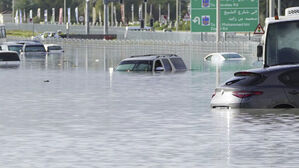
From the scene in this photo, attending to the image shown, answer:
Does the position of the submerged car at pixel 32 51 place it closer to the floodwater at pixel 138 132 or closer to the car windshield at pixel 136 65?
the car windshield at pixel 136 65

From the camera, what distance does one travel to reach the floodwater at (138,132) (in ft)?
46.1

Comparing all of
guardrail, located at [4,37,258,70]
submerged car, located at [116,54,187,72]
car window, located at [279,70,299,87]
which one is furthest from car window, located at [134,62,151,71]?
car window, located at [279,70,299,87]

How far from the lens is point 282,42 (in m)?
27.2

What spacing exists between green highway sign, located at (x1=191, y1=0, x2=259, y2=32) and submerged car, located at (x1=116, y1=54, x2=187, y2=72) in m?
18.0

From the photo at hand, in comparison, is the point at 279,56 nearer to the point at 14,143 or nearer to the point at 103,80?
the point at 14,143

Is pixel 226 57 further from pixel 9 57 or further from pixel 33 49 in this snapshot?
pixel 33 49

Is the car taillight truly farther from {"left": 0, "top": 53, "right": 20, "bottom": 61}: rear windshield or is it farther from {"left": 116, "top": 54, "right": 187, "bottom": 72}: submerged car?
{"left": 0, "top": 53, "right": 20, "bottom": 61}: rear windshield

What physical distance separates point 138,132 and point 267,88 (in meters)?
4.54

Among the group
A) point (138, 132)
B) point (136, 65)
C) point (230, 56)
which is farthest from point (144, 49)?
point (138, 132)

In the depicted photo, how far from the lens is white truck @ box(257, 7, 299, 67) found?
27109 millimetres

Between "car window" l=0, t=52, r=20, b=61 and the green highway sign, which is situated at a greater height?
the green highway sign

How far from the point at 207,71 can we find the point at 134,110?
1141 inches

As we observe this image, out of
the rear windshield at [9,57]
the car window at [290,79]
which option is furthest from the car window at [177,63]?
the car window at [290,79]

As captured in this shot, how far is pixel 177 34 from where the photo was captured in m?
106
